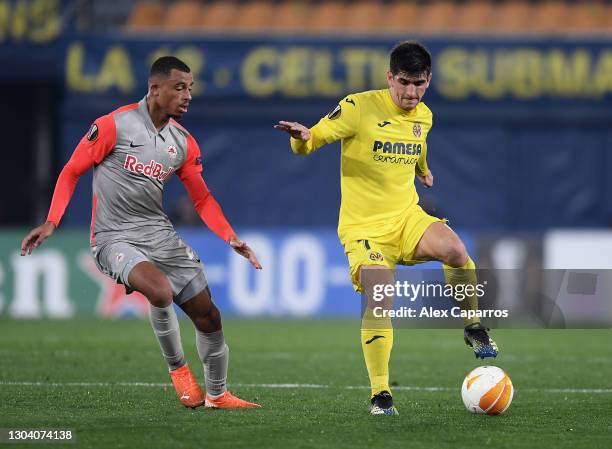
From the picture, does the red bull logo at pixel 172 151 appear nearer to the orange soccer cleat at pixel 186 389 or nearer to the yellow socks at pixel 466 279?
the orange soccer cleat at pixel 186 389

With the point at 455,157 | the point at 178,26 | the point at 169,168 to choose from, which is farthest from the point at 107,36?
the point at 169,168

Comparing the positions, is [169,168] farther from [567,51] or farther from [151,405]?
[567,51]

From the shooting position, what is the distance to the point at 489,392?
292 inches

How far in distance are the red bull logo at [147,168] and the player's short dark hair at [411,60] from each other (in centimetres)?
158

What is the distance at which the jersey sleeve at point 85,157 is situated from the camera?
736 centimetres

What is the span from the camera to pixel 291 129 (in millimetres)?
7145

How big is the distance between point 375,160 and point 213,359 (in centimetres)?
162

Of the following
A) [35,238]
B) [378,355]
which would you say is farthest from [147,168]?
[378,355]

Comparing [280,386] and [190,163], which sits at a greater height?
[190,163]

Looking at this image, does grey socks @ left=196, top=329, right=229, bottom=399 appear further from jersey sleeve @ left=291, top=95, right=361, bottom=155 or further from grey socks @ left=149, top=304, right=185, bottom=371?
jersey sleeve @ left=291, top=95, right=361, bottom=155

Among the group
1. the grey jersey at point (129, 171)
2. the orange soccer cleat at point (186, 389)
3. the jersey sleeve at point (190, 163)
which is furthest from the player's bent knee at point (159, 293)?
the jersey sleeve at point (190, 163)

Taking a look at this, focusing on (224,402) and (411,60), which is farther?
(224,402)

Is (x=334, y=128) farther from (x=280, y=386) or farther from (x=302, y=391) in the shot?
(x=280, y=386)

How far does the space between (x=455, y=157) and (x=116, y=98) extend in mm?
5315
